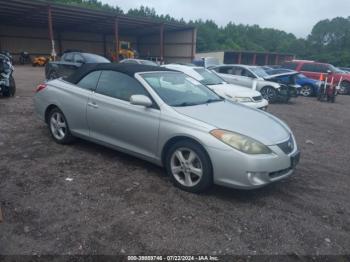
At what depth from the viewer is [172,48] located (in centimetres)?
3659

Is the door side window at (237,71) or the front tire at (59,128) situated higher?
the door side window at (237,71)

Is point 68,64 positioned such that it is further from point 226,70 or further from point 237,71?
point 237,71

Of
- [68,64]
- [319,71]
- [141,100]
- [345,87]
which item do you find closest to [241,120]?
[141,100]

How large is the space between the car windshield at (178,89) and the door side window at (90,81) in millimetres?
891

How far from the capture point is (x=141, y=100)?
418cm

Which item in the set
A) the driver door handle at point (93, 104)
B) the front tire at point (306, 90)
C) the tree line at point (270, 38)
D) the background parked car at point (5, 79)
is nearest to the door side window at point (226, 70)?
the front tire at point (306, 90)

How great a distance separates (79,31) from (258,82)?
30439mm

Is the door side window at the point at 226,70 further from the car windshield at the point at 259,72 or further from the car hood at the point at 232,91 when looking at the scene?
the car hood at the point at 232,91

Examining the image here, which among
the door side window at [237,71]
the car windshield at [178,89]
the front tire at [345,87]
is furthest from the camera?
the front tire at [345,87]

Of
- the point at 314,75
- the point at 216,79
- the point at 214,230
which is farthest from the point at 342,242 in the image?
the point at 314,75

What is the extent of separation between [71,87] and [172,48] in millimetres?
32528

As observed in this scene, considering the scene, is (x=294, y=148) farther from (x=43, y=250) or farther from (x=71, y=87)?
(x=71, y=87)

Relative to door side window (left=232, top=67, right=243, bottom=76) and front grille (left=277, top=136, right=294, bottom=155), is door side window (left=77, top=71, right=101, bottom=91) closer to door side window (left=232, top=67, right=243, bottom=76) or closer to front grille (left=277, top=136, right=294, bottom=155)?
front grille (left=277, top=136, right=294, bottom=155)

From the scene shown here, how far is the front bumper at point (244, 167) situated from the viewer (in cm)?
357
